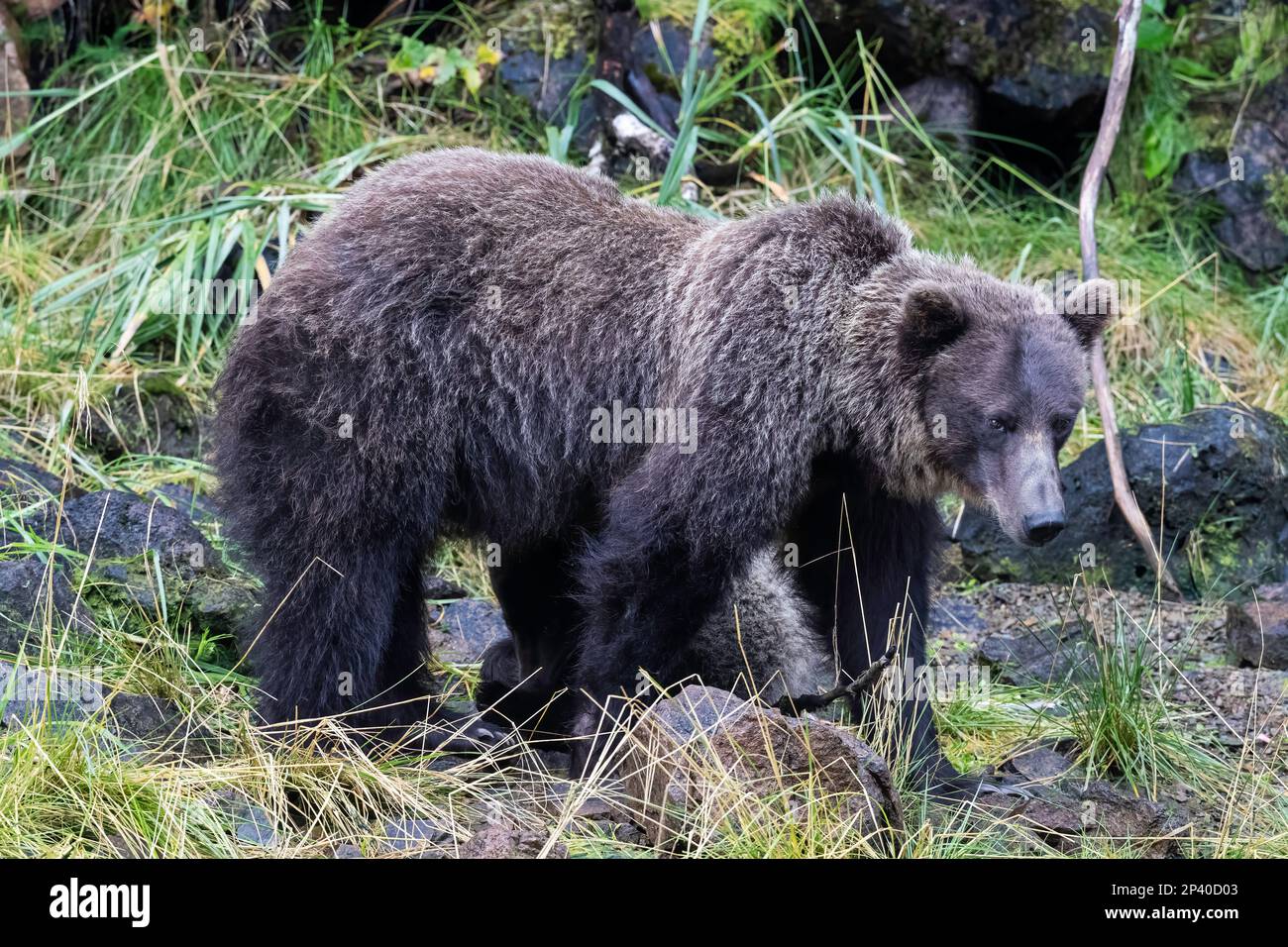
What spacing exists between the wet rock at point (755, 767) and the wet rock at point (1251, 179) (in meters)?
6.88

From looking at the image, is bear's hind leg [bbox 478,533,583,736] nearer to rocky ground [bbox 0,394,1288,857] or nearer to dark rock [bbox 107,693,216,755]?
rocky ground [bbox 0,394,1288,857]

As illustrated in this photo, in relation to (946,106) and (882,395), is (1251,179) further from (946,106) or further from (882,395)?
(882,395)

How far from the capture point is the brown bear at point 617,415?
566 cm

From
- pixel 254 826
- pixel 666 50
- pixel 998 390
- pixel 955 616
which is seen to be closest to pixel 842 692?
pixel 998 390

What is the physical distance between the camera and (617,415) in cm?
608

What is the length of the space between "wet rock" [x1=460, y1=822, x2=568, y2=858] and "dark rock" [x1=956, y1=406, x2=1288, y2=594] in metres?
4.21

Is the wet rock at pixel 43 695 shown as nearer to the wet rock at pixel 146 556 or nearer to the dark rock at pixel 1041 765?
the wet rock at pixel 146 556

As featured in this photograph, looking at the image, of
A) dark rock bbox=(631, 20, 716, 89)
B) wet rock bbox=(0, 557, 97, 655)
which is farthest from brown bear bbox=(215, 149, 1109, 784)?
dark rock bbox=(631, 20, 716, 89)

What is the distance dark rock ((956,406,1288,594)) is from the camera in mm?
8281

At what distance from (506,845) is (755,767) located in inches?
33.4

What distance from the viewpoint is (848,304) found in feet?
19.5
